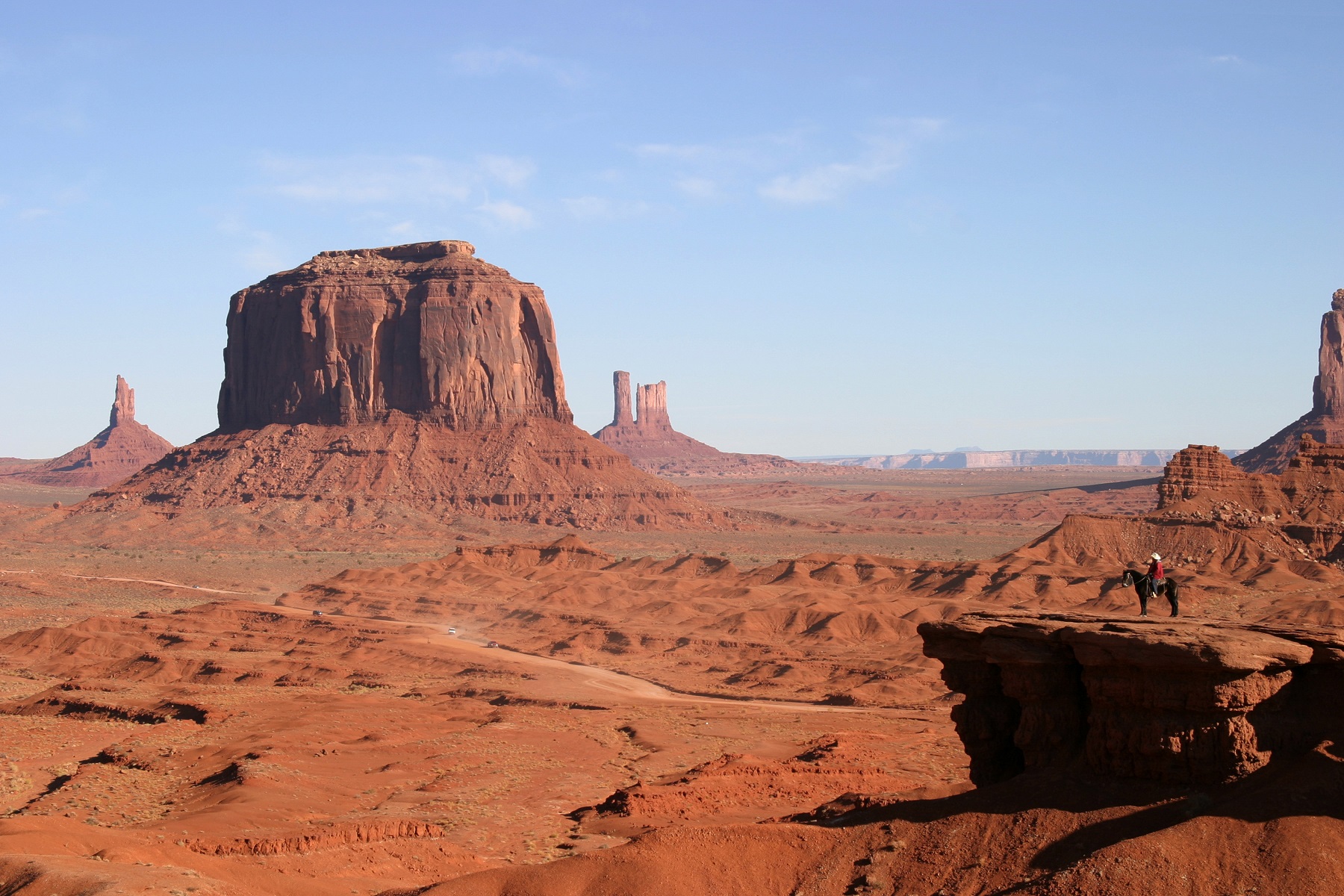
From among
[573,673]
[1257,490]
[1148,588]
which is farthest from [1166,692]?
[1257,490]

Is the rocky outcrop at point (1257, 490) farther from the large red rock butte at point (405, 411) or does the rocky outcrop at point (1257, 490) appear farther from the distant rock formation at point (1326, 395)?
the distant rock formation at point (1326, 395)

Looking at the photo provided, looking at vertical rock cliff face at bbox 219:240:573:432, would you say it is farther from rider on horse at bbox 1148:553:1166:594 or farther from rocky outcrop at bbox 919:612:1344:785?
rocky outcrop at bbox 919:612:1344:785

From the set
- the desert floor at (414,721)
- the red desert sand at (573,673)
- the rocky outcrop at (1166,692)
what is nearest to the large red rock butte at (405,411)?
the red desert sand at (573,673)

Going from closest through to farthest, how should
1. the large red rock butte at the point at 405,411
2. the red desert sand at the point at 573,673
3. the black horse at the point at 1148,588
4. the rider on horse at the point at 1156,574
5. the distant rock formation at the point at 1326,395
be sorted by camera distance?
the red desert sand at the point at 573,673 < the black horse at the point at 1148,588 < the rider on horse at the point at 1156,574 < the large red rock butte at the point at 405,411 < the distant rock formation at the point at 1326,395

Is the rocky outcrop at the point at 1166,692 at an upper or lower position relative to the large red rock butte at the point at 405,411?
lower

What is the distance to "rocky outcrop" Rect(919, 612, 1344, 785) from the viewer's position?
55.4 ft

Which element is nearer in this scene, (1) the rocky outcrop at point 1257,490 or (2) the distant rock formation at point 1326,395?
(1) the rocky outcrop at point 1257,490

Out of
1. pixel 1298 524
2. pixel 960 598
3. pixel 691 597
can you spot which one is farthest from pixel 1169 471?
pixel 691 597

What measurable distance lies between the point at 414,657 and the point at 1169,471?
45062mm

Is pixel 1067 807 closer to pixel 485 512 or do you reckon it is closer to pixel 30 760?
pixel 30 760

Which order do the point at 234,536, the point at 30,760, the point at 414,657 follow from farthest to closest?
the point at 234,536
the point at 414,657
the point at 30,760

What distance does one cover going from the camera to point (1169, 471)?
76625mm

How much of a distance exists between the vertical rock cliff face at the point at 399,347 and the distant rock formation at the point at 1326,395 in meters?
79.0

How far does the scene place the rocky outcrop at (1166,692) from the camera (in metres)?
16.9
